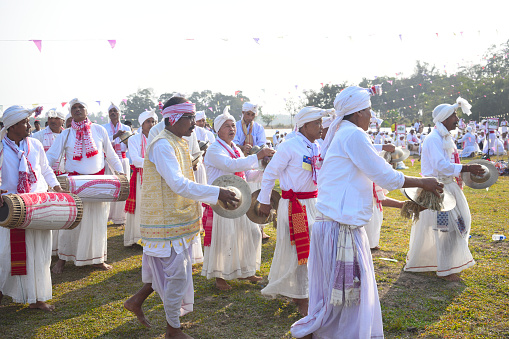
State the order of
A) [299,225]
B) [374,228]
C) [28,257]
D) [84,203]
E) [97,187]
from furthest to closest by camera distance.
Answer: [374,228], [84,203], [97,187], [28,257], [299,225]

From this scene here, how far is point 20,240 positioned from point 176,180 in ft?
7.32

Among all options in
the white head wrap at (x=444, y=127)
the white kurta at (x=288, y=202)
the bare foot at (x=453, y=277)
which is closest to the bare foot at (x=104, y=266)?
the white kurta at (x=288, y=202)

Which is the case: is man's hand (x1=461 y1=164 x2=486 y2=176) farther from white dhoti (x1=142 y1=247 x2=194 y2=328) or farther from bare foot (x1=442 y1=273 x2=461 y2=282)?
white dhoti (x1=142 y1=247 x2=194 y2=328)

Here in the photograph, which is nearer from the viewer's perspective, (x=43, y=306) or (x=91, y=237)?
(x=43, y=306)

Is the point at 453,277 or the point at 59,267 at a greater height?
the point at 453,277

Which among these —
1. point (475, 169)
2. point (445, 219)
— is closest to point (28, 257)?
point (445, 219)

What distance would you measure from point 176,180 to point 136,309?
1.48m

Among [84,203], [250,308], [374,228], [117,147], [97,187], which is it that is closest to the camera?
[250,308]

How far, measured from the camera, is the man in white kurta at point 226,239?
5344 millimetres

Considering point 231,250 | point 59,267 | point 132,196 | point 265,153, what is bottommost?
point 59,267

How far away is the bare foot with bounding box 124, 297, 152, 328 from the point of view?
4129 millimetres

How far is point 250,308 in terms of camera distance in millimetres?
4781

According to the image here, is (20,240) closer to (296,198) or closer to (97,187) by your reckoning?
(97,187)

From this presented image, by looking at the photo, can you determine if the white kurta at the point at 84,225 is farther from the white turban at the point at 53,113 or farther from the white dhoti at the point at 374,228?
the white dhoti at the point at 374,228
